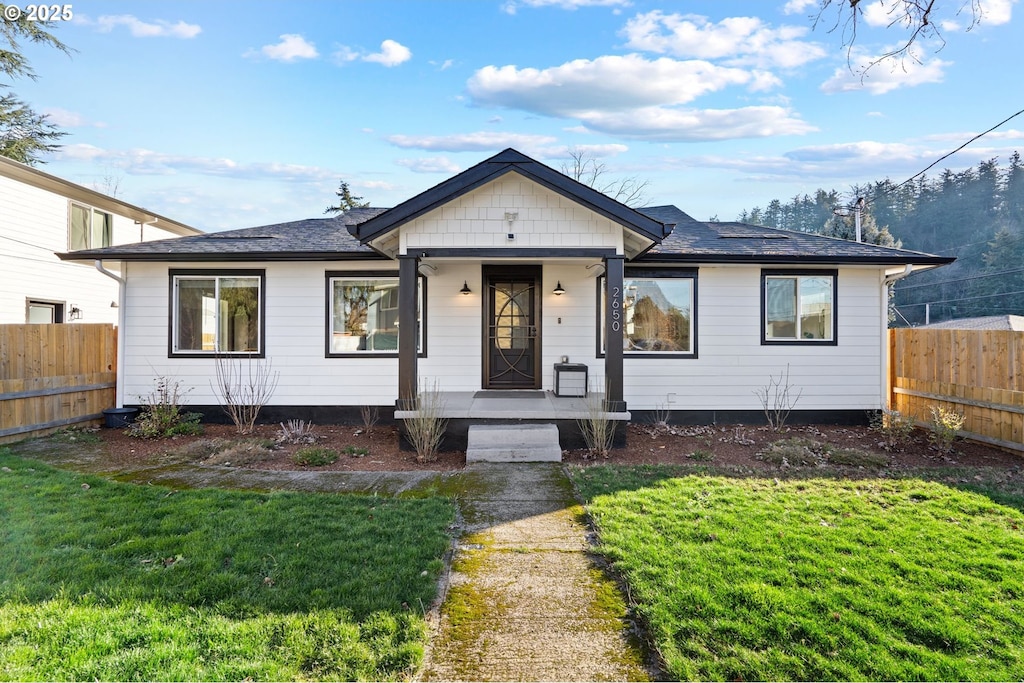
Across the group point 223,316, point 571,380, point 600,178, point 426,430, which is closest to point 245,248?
point 223,316

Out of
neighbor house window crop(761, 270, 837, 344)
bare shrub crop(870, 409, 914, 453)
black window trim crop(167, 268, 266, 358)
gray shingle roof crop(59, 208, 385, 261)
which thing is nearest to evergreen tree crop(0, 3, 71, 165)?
gray shingle roof crop(59, 208, 385, 261)

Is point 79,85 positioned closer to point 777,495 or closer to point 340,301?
point 340,301

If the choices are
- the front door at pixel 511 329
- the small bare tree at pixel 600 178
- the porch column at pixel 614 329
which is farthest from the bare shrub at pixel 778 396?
the small bare tree at pixel 600 178

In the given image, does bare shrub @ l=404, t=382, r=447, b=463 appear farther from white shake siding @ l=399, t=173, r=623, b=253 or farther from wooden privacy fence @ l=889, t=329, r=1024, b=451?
wooden privacy fence @ l=889, t=329, r=1024, b=451

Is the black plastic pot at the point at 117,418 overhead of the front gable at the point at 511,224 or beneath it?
beneath

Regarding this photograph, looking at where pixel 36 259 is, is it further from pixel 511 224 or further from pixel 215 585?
pixel 215 585

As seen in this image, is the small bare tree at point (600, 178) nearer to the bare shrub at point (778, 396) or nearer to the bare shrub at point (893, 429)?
the bare shrub at point (778, 396)

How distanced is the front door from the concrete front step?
98.0 inches

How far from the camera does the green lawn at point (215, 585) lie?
2.46 metres

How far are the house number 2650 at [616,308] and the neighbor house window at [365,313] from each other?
356cm

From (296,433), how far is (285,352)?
1.80 meters

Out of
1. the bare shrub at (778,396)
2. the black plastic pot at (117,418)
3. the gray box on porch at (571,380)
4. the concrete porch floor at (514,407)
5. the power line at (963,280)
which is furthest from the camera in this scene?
the power line at (963,280)

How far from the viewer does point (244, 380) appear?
9.18m

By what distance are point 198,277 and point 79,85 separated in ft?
25.4
